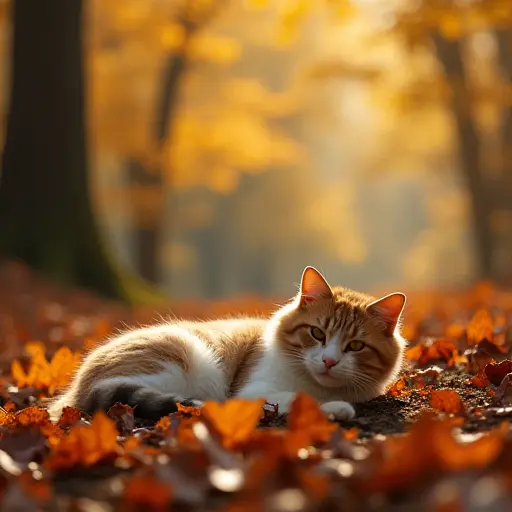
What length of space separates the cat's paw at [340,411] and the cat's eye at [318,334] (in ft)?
1.73

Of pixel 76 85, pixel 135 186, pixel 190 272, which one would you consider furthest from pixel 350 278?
pixel 76 85

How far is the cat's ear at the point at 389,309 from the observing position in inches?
132

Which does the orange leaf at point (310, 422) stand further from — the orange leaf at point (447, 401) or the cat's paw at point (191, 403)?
the cat's paw at point (191, 403)

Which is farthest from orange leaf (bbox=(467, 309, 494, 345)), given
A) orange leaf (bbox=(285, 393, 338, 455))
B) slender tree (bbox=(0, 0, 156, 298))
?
slender tree (bbox=(0, 0, 156, 298))

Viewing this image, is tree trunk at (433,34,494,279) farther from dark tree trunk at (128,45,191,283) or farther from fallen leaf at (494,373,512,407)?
fallen leaf at (494,373,512,407)

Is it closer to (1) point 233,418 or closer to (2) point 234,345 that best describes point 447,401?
(1) point 233,418

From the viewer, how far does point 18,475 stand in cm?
208

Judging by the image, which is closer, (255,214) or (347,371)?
(347,371)

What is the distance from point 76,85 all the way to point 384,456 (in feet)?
30.6

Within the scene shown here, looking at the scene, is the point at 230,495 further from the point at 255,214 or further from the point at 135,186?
the point at 255,214

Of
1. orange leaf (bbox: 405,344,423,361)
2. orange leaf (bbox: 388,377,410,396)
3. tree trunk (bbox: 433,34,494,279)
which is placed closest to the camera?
orange leaf (bbox: 388,377,410,396)

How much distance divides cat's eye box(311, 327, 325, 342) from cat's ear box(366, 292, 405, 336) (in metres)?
0.25

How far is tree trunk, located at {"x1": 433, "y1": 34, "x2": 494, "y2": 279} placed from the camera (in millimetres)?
14531

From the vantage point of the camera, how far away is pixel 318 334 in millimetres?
3383
